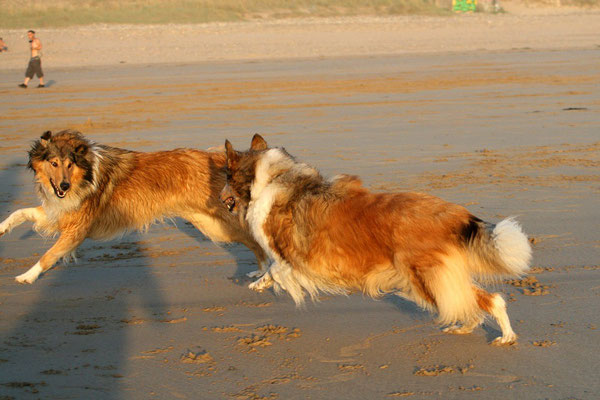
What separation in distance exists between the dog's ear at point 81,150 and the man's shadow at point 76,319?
1055 millimetres

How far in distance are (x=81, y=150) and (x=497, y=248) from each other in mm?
3593

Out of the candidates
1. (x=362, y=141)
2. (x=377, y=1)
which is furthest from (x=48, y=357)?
(x=377, y=1)

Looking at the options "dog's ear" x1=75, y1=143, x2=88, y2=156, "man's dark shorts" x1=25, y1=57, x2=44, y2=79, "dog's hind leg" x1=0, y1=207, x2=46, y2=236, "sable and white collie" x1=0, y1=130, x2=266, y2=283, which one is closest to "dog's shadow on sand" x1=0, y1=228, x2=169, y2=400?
"sable and white collie" x1=0, y1=130, x2=266, y2=283

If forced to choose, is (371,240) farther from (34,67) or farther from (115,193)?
(34,67)

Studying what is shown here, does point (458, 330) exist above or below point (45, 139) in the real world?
below

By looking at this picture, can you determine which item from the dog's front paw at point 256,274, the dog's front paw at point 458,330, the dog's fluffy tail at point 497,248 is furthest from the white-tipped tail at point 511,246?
the dog's front paw at point 256,274

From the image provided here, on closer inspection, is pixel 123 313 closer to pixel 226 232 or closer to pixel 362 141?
pixel 226 232

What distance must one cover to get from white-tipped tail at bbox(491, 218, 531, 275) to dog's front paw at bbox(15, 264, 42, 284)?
374 cm

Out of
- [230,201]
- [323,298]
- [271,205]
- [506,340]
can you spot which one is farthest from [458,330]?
[230,201]

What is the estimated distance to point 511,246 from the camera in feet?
14.1

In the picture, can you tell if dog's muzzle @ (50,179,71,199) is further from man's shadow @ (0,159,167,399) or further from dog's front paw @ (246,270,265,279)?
dog's front paw @ (246,270,265,279)

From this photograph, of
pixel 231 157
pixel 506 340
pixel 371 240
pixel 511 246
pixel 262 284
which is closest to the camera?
pixel 511 246

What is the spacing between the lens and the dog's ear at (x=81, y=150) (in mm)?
6172

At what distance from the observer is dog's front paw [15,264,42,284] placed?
6094mm
